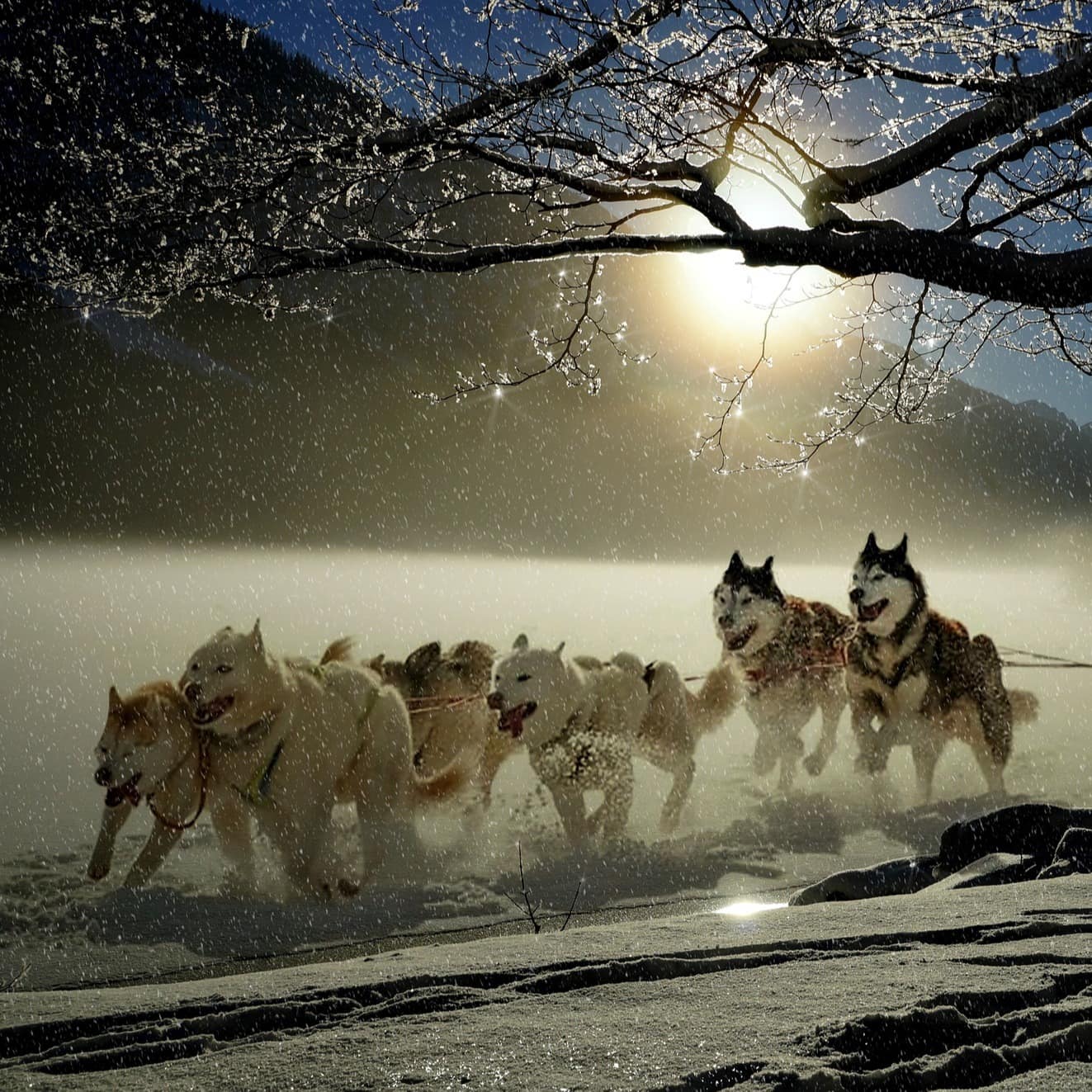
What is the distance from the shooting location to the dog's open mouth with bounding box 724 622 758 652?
301 inches

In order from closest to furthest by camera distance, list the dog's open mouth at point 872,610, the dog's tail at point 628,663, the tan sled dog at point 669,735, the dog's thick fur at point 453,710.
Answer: the dog's thick fur at point 453,710
the dog's tail at point 628,663
the tan sled dog at point 669,735
the dog's open mouth at point 872,610

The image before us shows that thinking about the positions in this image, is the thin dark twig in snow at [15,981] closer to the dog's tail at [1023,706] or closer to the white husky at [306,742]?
the white husky at [306,742]

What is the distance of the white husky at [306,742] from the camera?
473cm

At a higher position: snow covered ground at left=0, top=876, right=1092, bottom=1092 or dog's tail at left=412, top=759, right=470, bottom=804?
dog's tail at left=412, top=759, right=470, bottom=804

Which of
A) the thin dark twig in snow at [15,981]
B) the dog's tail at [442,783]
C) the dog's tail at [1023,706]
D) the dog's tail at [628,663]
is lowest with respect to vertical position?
the thin dark twig in snow at [15,981]

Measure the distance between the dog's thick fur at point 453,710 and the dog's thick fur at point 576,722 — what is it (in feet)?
0.96

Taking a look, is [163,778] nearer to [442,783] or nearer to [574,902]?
[442,783]

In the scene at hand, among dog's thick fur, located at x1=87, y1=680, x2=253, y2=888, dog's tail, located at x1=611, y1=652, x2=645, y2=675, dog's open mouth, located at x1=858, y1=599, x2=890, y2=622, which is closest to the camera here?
dog's thick fur, located at x1=87, y1=680, x2=253, y2=888

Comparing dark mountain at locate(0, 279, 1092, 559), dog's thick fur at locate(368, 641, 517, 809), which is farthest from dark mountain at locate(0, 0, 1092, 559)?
dog's thick fur at locate(368, 641, 517, 809)

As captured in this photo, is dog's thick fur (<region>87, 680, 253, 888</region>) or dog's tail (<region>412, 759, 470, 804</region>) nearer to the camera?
dog's thick fur (<region>87, 680, 253, 888</region>)

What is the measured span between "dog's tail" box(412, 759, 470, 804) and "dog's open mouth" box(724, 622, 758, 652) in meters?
2.42

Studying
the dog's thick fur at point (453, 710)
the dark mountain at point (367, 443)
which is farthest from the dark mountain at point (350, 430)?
the dog's thick fur at point (453, 710)

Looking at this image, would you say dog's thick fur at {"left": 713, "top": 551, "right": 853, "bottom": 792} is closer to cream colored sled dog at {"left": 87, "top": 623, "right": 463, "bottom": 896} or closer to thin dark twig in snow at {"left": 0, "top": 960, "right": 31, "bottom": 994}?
cream colored sled dog at {"left": 87, "top": 623, "right": 463, "bottom": 896}

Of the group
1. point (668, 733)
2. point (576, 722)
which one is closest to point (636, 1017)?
point (576, 722)
